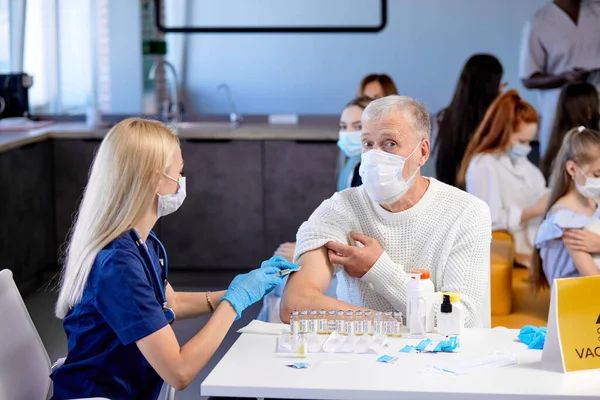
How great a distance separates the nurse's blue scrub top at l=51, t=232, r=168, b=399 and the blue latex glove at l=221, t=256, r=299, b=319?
0.65 feet

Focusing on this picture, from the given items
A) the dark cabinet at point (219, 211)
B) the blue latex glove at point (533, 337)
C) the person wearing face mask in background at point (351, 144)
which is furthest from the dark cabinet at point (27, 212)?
the blue latex glove at point (533, 337)

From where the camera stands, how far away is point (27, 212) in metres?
5.21

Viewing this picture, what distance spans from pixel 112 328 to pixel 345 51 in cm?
461

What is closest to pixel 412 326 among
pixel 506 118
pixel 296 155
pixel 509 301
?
pixel 509 301

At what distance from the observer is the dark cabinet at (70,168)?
5.57 metres

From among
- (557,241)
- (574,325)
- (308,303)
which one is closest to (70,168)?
(557,241)

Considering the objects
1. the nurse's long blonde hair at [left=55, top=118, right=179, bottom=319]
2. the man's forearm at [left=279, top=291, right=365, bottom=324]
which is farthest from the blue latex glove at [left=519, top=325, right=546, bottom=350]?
the nurse's long blonde hair at [left=55, top=118, right=179, bottom=319]

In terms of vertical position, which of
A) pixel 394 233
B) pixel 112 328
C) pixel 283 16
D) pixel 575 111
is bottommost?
pixel 112 328

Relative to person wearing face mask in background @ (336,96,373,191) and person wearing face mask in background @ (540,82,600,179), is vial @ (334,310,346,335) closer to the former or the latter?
person wearing face mask in background @ (336,96,373,191)

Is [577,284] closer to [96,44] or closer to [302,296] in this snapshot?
[302,296]

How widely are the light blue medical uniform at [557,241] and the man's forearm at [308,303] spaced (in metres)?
1.28

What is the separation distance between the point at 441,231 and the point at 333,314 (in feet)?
1.55

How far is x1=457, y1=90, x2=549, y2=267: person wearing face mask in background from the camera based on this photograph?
4223 millimetres

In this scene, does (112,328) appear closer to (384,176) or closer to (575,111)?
(384,176)
